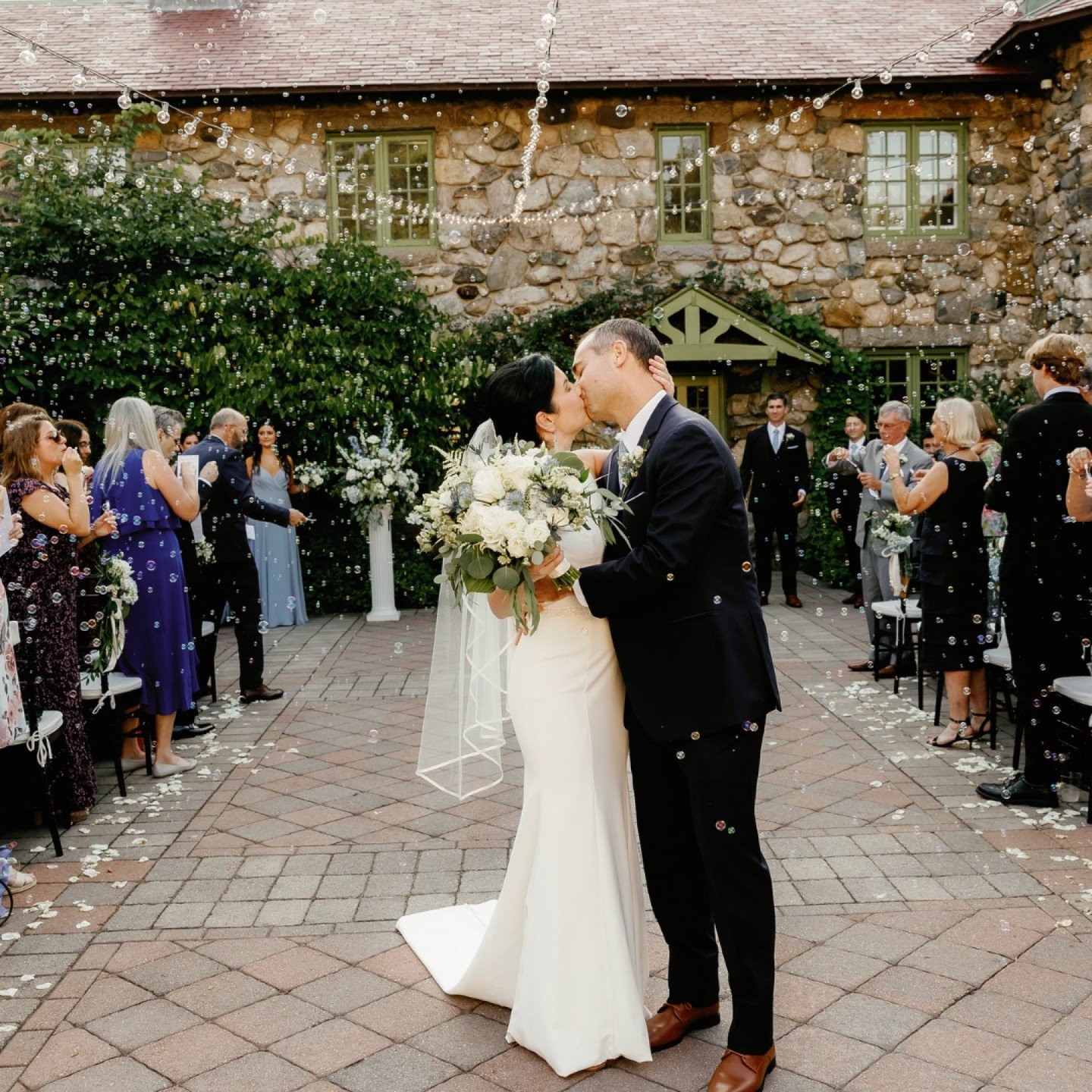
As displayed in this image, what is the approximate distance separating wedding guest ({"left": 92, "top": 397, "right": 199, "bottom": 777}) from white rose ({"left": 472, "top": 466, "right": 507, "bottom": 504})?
3.67m

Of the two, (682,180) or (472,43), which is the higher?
(472,43)

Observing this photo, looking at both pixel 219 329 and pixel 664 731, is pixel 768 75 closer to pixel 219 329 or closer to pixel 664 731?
pixel 219 329

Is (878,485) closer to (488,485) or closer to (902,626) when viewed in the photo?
(902,626)

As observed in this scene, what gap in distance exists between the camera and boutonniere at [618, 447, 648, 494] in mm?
3197

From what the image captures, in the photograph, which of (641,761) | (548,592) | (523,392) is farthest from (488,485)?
(523,392)

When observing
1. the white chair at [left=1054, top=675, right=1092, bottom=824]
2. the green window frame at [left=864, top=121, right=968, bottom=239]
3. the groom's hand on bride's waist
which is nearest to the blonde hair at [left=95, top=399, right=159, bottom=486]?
the groom's hand on bride's waist

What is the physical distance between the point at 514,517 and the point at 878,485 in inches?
221

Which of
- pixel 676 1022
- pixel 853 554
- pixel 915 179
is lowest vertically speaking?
pixel 676 1022

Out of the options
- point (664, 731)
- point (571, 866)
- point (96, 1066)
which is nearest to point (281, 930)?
point (96, 1066)

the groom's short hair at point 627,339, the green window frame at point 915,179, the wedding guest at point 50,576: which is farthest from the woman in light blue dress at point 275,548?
the groom's short hair at point 627,339

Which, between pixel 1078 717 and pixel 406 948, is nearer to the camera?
pixel 406 948

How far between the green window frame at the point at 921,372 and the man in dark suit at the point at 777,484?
241 centimetres

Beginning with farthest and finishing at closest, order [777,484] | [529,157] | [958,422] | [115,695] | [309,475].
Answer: [529,157], [777,484], [309,475], [958,422], [115,695]

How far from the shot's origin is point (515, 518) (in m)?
2.97
